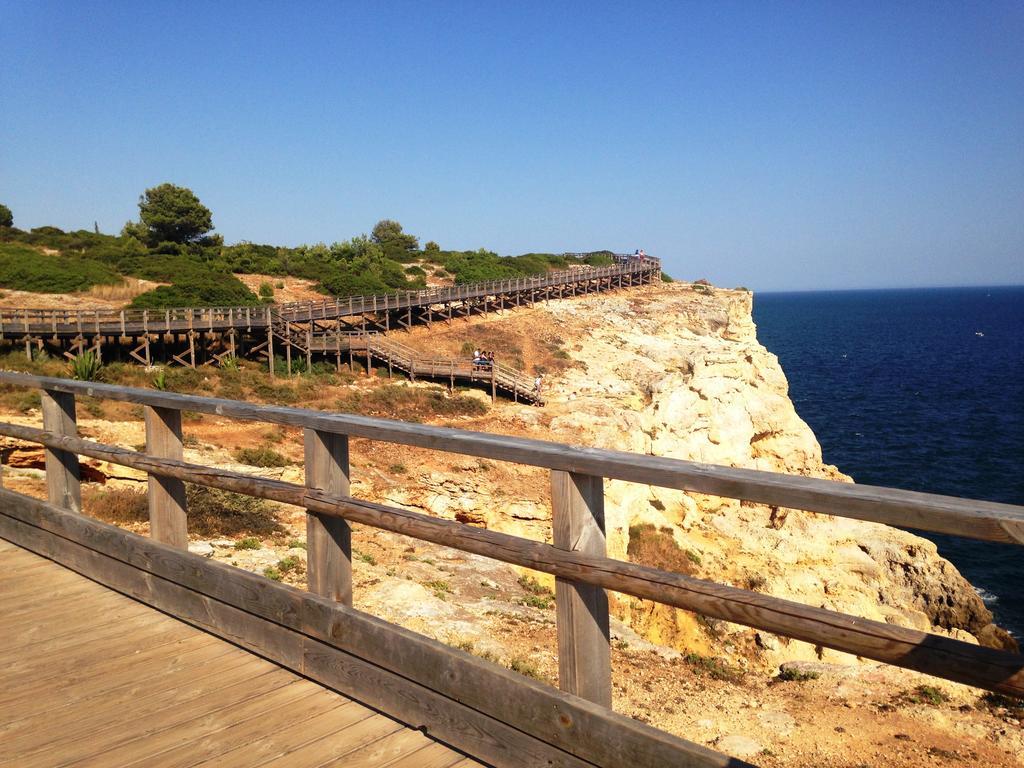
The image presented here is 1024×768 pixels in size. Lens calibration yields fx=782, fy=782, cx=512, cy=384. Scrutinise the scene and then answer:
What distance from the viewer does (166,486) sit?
4844 mm

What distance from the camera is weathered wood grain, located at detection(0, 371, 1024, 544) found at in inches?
80.4

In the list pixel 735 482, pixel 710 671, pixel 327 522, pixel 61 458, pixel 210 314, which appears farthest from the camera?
pixel 210 314

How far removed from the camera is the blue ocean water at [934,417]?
2973 centimetres

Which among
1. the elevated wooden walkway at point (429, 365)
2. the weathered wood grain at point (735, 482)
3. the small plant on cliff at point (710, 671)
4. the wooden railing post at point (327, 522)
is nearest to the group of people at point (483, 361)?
the elevated wooden walkway at point (429, 365)

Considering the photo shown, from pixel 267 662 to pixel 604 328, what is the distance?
44.9 meters

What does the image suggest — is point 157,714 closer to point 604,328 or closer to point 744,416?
point 744,416

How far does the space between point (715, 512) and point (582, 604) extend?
25521mm

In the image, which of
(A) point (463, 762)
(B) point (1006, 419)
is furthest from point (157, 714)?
(B) point (1006, 419)

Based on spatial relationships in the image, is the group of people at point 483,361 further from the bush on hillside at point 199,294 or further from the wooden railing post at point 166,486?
the wooden railing post at point 166,486

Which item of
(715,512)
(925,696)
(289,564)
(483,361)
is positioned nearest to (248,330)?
(483,361)

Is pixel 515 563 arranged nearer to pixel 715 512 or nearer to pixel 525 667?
pixel 525 667

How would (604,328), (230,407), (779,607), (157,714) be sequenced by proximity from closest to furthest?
(779,607), (157,714), (230,407), (604,328)

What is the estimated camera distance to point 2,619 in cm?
463

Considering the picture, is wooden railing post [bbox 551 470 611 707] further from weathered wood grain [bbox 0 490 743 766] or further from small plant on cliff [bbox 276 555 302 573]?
small plant on cliff [bbox 276 555 302 573]
